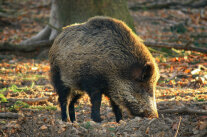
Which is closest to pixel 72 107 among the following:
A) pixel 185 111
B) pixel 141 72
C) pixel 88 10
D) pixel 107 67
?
pixel 107 67

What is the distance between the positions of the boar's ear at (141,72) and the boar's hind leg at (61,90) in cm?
144

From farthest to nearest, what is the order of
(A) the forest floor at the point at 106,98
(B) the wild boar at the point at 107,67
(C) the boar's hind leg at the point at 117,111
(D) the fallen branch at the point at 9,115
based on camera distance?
(C) the boar's hind leg at the point at 117,111 < (D) the fallen branch at the point at 9,115 < (B) the wild boar at the point at 107,67 < (A) the forest floor at the point at 106,98

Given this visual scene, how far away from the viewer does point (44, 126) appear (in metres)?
4.26

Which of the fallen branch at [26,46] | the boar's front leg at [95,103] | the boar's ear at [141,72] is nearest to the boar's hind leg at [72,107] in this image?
the boar's front leg at [95,103]

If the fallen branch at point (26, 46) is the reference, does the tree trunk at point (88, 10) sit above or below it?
above

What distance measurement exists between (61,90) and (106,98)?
3.46 ft

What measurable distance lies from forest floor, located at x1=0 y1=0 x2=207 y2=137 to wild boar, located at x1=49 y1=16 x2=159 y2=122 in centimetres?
34

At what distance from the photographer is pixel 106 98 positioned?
6.07 metres

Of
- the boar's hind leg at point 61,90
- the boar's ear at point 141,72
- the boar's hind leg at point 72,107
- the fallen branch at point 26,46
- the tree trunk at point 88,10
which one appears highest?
the tree trunk at point 88,10

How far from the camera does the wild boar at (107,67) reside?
A: 15.4 ft

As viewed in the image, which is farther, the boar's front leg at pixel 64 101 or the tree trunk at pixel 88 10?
the tree trunk at pixel 88 10

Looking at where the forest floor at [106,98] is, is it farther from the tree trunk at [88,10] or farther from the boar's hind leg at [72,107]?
the tree trunk at [88,10]

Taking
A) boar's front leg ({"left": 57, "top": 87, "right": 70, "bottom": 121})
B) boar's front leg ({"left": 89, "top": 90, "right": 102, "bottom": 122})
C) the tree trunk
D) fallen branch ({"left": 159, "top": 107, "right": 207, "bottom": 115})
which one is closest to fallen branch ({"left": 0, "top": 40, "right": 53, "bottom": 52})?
the tree trunk

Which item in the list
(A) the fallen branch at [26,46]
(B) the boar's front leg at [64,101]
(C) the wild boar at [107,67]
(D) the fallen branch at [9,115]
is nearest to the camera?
(C) the wild boar at [107,67]
